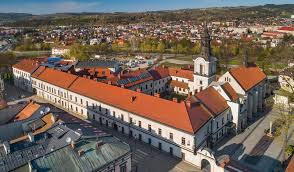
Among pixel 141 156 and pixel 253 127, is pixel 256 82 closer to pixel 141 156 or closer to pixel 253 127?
pixel 253 127

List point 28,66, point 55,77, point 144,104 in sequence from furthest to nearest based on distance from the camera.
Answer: point 28,66 < point 55,77 < point 144,104

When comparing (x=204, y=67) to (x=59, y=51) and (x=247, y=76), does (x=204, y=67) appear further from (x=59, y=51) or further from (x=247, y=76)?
(x=59, y=51)

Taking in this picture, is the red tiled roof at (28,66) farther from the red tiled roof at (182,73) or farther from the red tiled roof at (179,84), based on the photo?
the red tiled roof at (179,84)

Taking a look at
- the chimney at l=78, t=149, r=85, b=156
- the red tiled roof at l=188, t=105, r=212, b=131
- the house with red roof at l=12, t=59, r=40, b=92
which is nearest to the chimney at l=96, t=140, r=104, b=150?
the chimney at l=78, t=149, r=85, b=156

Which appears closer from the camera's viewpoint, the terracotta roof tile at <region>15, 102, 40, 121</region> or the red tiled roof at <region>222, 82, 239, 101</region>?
the terracotta roof tile at <region>15, 102, 40, 121</region>

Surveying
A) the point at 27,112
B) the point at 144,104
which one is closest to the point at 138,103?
the point at 144,104

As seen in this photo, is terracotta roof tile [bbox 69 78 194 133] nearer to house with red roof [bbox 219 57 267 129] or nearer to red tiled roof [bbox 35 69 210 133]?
red tiled roof [bbox 35 69 210 133]
